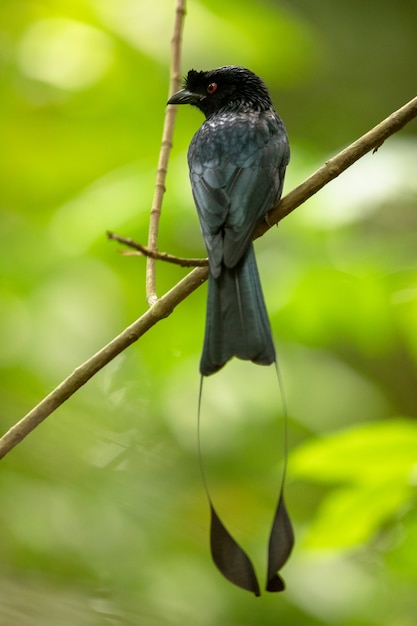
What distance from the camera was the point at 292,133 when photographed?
570 centimetres

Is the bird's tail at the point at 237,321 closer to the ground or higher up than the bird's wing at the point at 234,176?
closer to the ground

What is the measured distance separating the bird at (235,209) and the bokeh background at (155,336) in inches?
19.6

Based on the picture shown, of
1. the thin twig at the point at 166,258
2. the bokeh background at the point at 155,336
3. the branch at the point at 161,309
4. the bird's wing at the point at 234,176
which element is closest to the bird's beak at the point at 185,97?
the bird's wing at the point at 234,176

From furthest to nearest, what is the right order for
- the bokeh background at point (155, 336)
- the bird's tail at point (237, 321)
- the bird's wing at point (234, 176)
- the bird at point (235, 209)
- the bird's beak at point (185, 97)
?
1. the bokeh background at point (155, 336)
2. the bird's beak at point (185, 97)
3. the bird's wing at point (234, 176)
4. the bird's tail at point (237, 321)
5. the bird at point (235, 209)

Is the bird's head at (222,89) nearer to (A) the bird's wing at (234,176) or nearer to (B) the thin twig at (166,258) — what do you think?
(A) the bird's wing at (234,176)

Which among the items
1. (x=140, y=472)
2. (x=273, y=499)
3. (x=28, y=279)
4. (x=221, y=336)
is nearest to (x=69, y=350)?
(x=28, y=279)

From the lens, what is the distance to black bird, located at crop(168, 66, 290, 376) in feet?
7.54

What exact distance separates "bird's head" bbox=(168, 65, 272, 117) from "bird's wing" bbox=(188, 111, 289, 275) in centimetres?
17

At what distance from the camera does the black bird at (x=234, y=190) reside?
90.4 inches

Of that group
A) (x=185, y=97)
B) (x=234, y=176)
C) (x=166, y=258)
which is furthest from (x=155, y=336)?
(x=166, y=258)

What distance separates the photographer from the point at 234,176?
2.80 metres

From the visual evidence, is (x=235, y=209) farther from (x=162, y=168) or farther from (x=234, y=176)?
(x=162, y=168)

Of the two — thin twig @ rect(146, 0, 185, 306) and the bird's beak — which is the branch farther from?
the bird's beak

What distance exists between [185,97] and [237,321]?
3.94 feet
